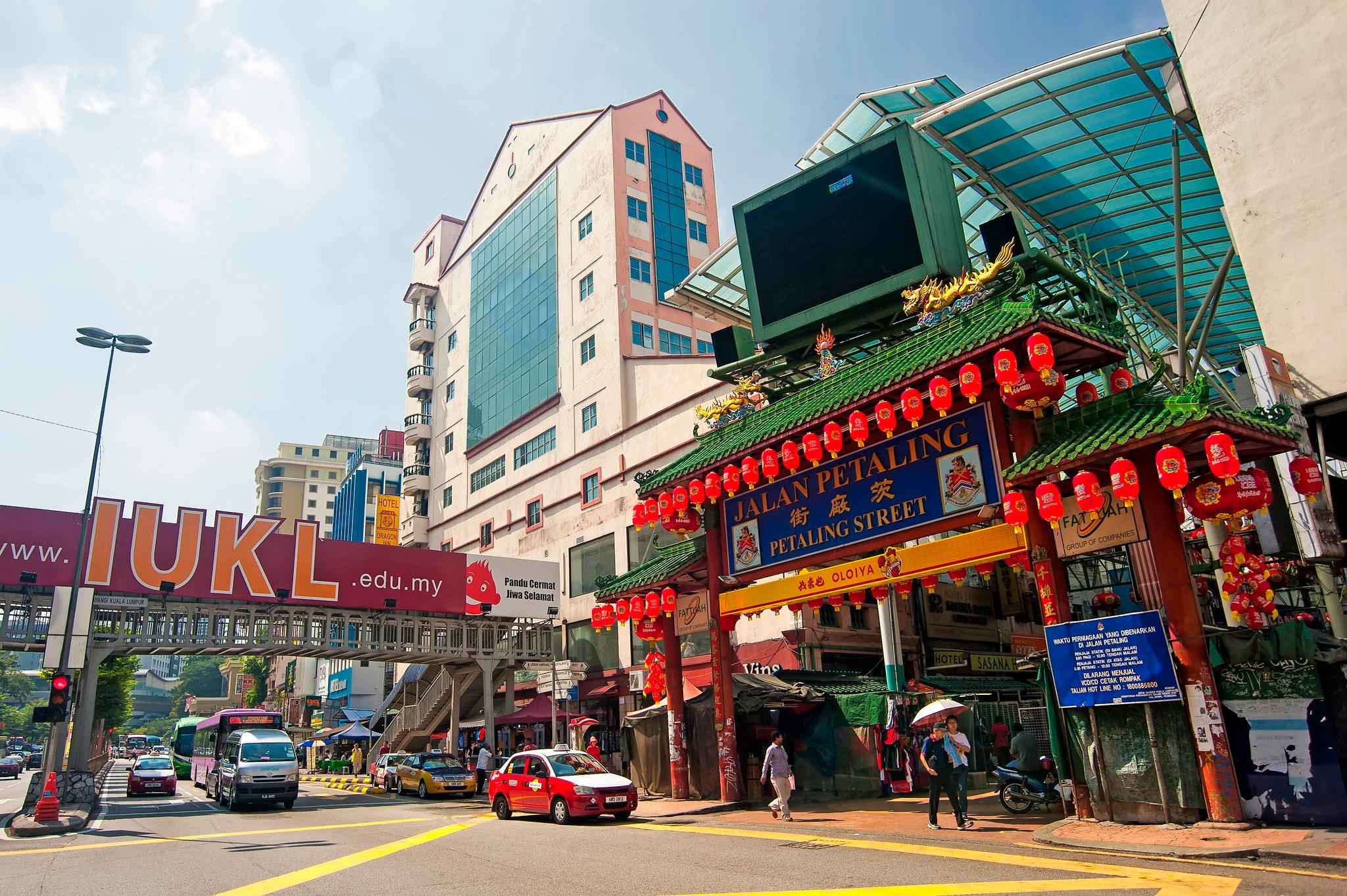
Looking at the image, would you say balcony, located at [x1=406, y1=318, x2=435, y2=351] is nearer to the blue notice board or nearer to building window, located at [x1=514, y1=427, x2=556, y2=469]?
building window, located at [x1=514, y1=427, x2=556, y2=469]

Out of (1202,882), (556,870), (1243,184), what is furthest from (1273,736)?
(1243,184)

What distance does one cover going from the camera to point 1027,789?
1594 cm

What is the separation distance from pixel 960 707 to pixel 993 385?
22.4 ft

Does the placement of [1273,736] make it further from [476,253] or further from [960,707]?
[476,253]

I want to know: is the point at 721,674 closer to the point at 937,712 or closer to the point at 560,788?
the point at 560,788

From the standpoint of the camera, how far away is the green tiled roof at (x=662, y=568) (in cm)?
2180

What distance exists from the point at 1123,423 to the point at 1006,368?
1905 millimetres

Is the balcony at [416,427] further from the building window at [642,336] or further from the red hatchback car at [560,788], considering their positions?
the red hatchback car at [560,788]

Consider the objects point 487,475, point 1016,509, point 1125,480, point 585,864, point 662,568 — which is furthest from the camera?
point 487,475

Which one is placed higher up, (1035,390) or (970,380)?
(970,380)

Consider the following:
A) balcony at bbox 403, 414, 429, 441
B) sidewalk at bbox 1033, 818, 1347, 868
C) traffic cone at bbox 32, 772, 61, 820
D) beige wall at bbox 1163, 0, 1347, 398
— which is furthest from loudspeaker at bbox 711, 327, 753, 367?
balcony at bbox 403, 414, 429, 441

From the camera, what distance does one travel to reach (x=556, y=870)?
11.2 metres

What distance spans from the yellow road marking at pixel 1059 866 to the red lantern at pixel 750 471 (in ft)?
23.1

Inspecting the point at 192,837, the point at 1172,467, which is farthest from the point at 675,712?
the point at 1172,467
